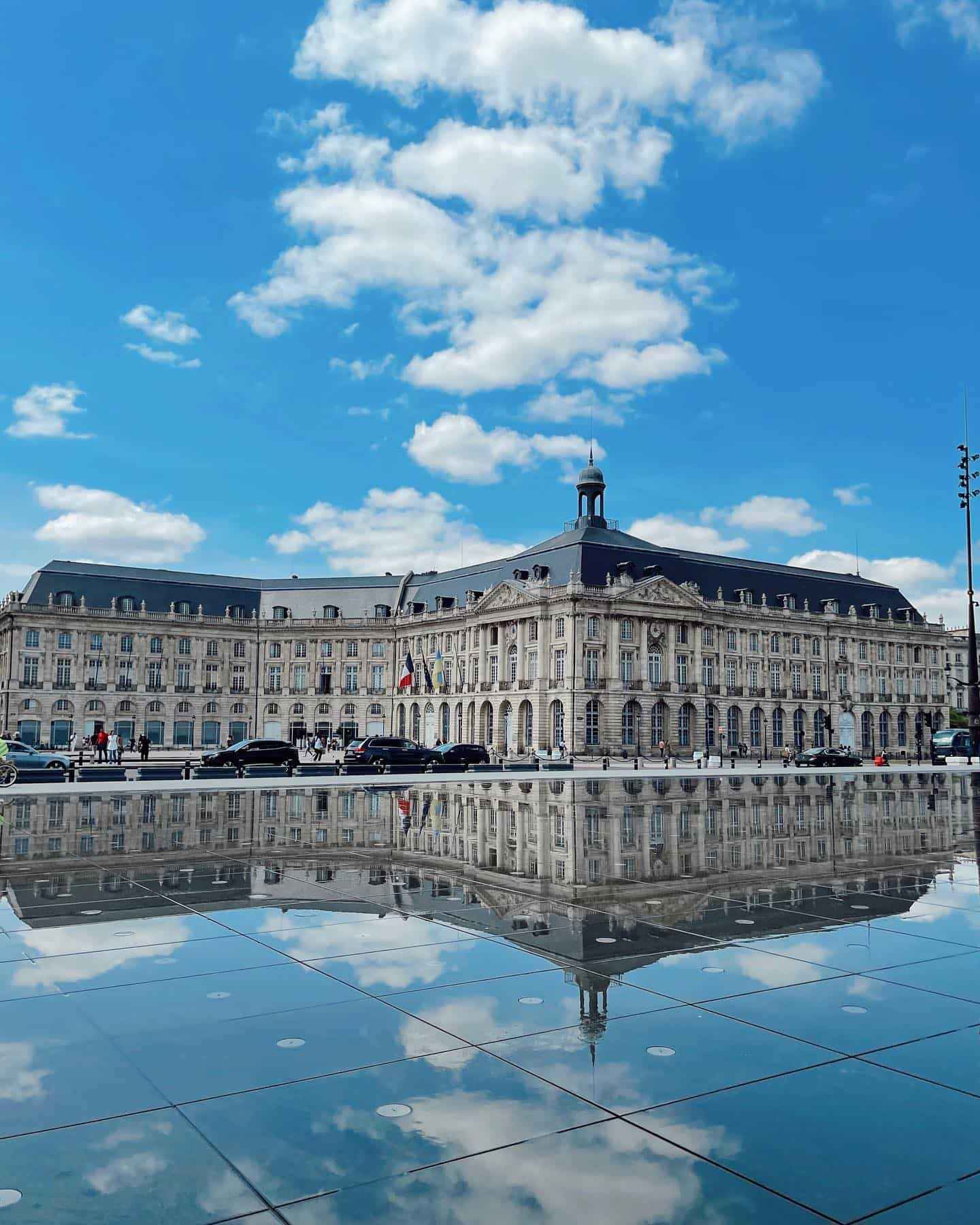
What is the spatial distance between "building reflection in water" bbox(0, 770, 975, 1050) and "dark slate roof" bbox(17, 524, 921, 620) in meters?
58.5

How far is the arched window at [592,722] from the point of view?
8388 cm

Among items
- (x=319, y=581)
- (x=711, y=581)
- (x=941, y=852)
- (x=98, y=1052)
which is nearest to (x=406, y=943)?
(x=98, y=1052)

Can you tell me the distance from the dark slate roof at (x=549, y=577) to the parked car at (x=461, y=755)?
26540 millimetres

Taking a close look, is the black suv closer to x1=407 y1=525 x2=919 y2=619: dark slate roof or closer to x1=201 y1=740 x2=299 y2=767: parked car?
x1=201 y1=740 x2=299 y2=767: parked car

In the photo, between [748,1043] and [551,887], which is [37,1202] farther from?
[551,887]

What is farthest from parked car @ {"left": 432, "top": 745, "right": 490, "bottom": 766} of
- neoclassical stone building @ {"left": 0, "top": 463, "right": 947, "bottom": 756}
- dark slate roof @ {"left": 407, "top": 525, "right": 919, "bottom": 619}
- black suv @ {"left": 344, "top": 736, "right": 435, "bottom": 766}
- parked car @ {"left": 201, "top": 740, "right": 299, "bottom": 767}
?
dark slate roof @ {"left": 407, "top": 525, "right": 919, "bottom": 619}

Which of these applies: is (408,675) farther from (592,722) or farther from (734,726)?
(734,726)

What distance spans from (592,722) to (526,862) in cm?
6756

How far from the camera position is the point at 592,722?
277 feet

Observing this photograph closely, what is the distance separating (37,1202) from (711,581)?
9661 centimetres

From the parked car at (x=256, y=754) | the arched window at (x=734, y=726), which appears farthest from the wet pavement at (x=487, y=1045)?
the arched window at (x=734, y=726)

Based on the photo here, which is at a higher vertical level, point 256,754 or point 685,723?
point 685,723

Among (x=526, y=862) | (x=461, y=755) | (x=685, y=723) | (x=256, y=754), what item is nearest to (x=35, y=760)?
(x=256, y=754)

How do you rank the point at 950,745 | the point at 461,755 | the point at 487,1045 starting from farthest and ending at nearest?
the point at 950,745 < the point at 461,755 < the point at 487,1045
